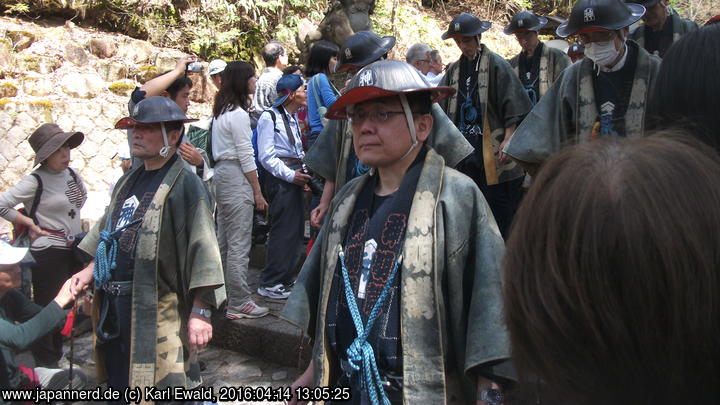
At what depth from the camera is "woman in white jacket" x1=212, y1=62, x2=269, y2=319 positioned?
16.9 ft

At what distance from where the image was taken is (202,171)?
186 inches

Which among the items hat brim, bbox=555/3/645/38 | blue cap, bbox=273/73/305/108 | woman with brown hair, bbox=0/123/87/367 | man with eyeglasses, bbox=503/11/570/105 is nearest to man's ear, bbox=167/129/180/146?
woman with brown hair, bbox=0/123/87/367

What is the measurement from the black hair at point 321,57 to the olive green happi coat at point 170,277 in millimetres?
2270

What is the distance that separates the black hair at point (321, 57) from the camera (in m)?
5.48

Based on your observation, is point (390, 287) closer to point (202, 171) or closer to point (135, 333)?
point (135, 333)

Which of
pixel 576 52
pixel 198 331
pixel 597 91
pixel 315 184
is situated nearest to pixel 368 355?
pixel 198 331

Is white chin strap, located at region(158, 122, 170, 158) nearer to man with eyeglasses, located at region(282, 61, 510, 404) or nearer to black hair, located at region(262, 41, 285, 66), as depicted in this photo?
man with eyeglasses, located at region(282, 61, 510, 404)

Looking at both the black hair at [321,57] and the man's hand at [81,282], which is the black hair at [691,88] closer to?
the man's hand at [81,282]

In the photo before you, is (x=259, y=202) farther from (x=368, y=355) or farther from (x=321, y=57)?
(x=368, y=355)

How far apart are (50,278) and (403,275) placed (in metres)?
3.81

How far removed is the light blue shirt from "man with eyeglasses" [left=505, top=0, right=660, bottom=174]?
2.36m

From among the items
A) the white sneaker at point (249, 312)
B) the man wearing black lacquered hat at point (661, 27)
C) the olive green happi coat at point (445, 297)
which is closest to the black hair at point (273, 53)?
the white sneaker at point (249, 312)

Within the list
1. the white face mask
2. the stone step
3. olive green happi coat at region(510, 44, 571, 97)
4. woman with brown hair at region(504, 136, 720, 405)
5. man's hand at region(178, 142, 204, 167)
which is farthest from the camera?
olive green happi coat at region(510, 44, 571, 97)

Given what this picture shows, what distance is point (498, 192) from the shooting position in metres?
4.84
